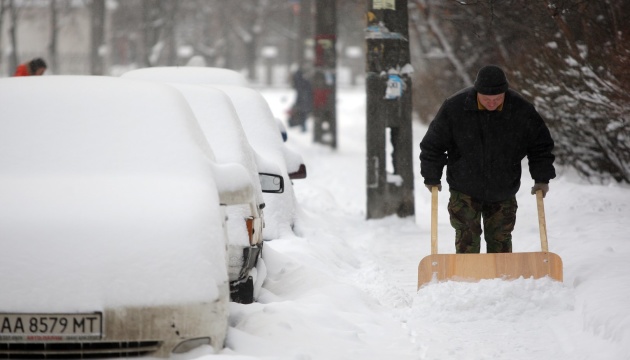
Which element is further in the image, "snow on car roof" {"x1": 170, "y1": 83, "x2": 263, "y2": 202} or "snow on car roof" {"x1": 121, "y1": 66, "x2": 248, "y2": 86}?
"snow on car roof" {"x1": 121, "y1": 66, "x2": 248, "y2": 86}

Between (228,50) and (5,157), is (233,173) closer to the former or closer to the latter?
(5,157)

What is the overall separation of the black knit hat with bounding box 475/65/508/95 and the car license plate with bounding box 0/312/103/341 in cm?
366

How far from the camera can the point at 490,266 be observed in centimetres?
753

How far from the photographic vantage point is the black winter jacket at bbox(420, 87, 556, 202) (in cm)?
780

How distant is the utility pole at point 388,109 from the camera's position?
40.0ft

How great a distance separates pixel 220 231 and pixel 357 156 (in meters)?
18.8

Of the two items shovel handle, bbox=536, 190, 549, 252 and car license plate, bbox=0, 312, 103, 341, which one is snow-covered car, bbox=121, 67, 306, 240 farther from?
car license plate, bbox=0, 312, 103, 341

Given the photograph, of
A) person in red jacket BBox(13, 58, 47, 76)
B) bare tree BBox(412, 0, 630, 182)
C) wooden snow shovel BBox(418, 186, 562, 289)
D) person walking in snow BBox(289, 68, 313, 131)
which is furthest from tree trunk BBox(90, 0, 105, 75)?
wooden snow shovel BBox(418, 186, 562, 289)

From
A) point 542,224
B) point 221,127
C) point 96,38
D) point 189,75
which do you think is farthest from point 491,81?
point 96,38

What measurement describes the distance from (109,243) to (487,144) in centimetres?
367

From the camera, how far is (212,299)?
195 inches

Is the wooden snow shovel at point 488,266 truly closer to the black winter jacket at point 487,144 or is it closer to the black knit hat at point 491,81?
the black winter jacket at point 487,144

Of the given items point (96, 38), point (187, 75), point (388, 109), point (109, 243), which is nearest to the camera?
point (109, 243)

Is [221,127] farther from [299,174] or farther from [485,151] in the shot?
[299,174]
